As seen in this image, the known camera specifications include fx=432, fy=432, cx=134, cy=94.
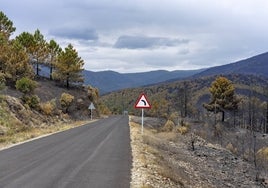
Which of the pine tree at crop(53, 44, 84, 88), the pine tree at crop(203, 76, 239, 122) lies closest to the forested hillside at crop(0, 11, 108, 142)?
the pine tree at crop(53, 44, 84, 88)

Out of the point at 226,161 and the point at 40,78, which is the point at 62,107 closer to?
the point at 40,78

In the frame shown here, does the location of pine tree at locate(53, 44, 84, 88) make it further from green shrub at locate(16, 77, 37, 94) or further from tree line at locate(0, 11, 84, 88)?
green shrub at locate(16, 77, 37, 94)

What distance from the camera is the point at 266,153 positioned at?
45.6 m

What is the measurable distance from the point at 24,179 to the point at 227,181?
34.0 feet

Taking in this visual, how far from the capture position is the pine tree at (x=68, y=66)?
3223 inches

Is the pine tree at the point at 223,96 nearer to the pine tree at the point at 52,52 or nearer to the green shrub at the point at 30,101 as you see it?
the pine tree at the point at 52,52

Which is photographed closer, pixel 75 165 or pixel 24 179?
pixel 24 179

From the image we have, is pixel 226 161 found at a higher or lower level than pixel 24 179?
lower

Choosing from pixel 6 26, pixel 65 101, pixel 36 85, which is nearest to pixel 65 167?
pixel 36 85

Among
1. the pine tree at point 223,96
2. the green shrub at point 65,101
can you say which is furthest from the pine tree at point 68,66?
the pine tree at point 223,96

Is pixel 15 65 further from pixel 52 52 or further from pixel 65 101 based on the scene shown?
pixel 52 52

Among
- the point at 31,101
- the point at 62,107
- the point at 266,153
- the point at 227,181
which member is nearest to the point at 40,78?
the point at 62,107

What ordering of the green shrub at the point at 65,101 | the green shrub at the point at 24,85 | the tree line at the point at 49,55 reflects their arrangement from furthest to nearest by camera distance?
the tree line at the point at 49,55
the green shrub at the point at 65,101
the green shrub at the point at 24,85

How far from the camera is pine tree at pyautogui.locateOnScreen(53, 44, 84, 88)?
81.9m
